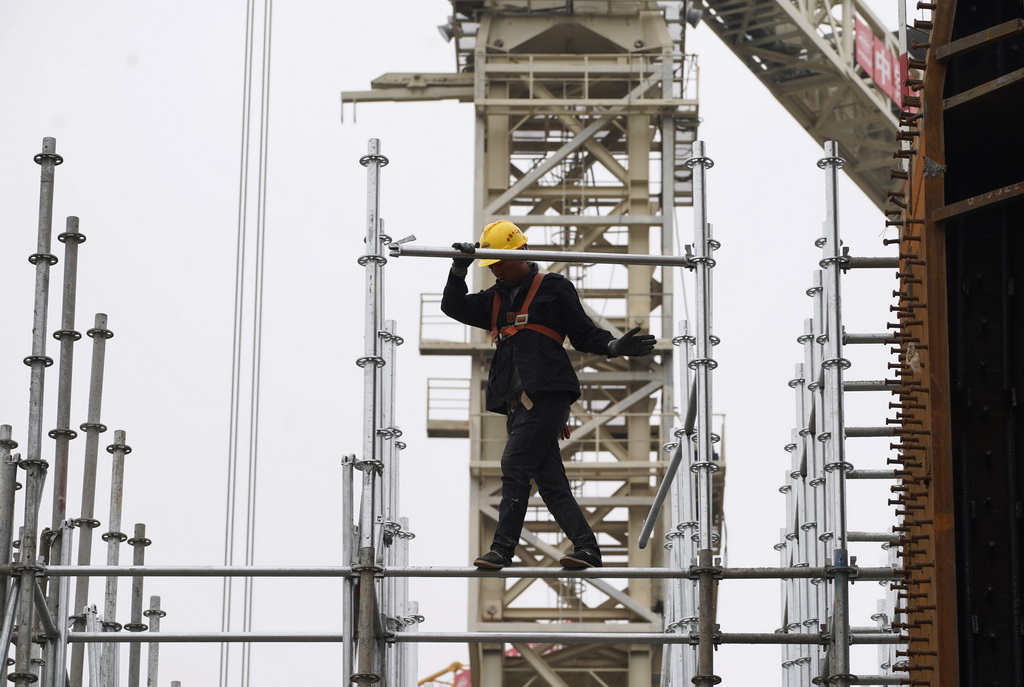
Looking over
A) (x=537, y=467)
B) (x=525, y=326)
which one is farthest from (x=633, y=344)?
(x=537, y=467)

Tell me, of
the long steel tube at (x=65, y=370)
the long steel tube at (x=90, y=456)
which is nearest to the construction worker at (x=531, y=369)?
the long steel tube at (x=65, y=370)

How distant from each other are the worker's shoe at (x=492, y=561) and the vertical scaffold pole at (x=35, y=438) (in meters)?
3.10

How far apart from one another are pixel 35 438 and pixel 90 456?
23.1 feet

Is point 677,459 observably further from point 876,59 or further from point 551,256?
point 876,59

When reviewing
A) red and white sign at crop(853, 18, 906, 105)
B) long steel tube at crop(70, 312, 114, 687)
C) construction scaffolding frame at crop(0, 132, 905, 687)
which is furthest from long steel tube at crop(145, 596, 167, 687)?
red and white sign at crop(853, 18, 906, 105)

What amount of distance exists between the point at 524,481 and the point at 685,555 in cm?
280

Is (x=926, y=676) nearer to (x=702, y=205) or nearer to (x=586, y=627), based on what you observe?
(x=702, y=205)

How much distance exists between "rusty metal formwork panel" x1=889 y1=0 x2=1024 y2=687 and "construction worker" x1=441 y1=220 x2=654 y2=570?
214cm

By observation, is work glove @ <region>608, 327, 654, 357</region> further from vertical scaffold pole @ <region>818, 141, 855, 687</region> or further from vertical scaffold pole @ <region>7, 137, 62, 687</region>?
vertical scaffold pole @ <region>7, 137, 62, 687</region>

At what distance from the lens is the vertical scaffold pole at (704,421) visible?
519 inches

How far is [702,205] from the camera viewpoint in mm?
14258

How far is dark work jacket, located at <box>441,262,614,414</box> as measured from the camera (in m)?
13.9

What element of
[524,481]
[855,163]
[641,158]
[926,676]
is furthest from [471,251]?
[855,163]

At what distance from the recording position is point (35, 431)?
1431 centimetres
